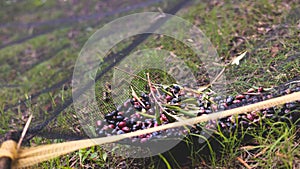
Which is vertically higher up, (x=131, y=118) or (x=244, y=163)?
(x=131, y=118)

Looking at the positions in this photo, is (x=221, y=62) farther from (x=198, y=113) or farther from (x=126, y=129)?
(x=126, y=129)

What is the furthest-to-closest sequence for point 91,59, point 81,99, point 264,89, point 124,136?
1. point 91,59
2. point 81,99
3. point 264,89
4. point 124,136

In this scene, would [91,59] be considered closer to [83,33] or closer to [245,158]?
[83,33]

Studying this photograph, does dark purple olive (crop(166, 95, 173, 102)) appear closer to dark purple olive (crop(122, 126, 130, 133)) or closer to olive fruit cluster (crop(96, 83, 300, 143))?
olive fruit cluster (crop(96, 83, 300, 143))

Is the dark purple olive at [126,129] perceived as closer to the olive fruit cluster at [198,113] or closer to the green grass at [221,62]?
the olive fruit cluster at [198,113]

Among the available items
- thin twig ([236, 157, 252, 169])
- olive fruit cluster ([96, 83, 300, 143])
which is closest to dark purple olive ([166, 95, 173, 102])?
olive fruit cluster ([96, 83, 300, 143])

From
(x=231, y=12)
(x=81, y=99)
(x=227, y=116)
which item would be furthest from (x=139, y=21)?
(x=227, y=116)

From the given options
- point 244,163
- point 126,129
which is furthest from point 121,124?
point 244,163

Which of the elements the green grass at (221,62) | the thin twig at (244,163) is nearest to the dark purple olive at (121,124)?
the green grass at (221,62)
